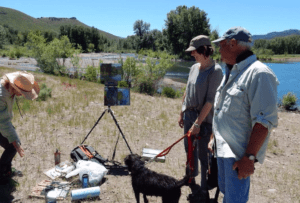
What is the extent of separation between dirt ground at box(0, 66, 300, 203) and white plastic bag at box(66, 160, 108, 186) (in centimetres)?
13

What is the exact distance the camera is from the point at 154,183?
9.16 ft

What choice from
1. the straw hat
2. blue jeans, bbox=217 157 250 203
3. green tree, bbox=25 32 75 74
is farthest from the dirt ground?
green tree, bbox=25 32 75 74

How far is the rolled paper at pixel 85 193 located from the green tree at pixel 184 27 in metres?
45.8

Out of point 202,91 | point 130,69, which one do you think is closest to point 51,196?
point 202,91

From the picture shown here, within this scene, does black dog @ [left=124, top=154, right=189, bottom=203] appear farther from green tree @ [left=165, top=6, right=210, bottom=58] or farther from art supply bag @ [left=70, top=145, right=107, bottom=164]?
green tree @ [left=165, top=6, right=210, bottom=58]

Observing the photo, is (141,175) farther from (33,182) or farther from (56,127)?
(56,127)

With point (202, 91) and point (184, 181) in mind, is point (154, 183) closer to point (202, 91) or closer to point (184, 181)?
point (184, 181)

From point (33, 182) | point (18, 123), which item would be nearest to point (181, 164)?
point (33, 182)

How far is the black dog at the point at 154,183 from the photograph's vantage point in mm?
2699

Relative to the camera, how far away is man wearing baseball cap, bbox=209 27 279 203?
5.55 feet

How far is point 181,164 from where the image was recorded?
478 centimetres

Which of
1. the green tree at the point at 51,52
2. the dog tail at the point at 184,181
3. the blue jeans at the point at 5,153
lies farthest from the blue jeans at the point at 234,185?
the green tree at the point at 51,52

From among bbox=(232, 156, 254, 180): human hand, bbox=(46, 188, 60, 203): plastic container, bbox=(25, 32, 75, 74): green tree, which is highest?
bbox=(25, 32, 75, 74): green tree

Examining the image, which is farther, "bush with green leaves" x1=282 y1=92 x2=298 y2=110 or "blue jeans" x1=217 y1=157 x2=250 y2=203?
"bush with green leaves" x1=282 y1=92 x2=298 y2=110
